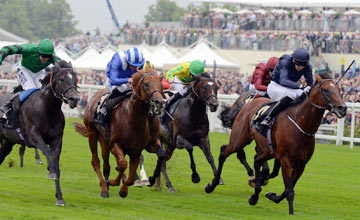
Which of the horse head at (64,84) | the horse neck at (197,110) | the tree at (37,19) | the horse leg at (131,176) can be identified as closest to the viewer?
the horse head at (64,84)

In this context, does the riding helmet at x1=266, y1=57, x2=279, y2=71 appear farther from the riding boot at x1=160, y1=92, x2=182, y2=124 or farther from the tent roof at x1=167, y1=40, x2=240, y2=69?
the tent roof at x1=167, y1=40, x2=240, y2=69

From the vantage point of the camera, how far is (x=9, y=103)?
369 inches

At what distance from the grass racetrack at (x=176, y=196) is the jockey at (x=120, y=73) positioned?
1036 mm

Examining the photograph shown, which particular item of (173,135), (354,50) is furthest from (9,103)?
(354,50)

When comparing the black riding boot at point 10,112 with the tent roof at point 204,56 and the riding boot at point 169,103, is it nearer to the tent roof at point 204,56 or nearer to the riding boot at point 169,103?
the riding boot at point 169,103

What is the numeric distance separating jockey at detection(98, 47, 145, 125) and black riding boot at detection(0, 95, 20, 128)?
968mm

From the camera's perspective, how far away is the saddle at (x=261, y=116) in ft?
30.5

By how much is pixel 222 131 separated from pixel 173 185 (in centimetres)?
877

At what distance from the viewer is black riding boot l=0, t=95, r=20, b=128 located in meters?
9.23

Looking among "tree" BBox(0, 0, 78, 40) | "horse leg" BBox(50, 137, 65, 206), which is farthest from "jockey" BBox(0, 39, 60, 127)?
"tree" BBox(0, 0, 78, 40)

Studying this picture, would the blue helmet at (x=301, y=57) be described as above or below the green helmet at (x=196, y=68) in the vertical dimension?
above

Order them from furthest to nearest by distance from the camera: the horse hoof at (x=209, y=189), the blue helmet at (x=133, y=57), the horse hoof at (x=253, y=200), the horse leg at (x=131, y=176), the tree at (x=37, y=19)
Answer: the tree at (x=37, y=19) → the horse hoof at (x=209, y=189) → the blue helmet at (x=133, y=57) → the horse hoof at (x=253, y=200) → the horse leg at (x=131, y=176)

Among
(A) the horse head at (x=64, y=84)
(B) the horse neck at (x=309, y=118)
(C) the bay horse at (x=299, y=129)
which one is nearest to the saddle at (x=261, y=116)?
(C) the bay horse at (x=299, y=129)

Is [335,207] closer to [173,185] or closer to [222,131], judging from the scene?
[173,185]
